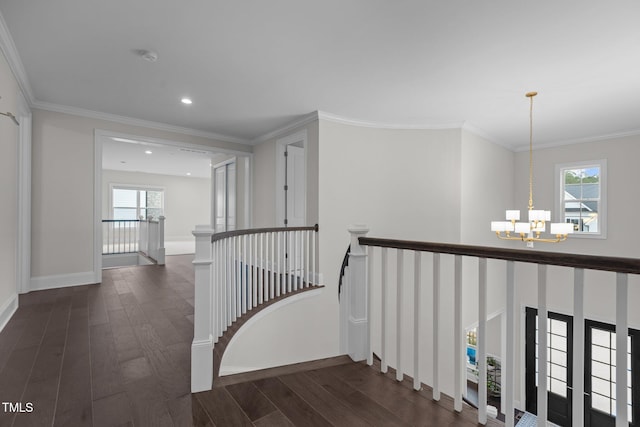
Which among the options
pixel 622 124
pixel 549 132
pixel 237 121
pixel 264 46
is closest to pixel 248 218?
pixel 237 121

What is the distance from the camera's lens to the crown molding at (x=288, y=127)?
14.8 feet

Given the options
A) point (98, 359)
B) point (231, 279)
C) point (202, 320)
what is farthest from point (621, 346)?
point (98, 359)

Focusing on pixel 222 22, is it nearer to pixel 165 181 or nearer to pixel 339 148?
pixel 339 148

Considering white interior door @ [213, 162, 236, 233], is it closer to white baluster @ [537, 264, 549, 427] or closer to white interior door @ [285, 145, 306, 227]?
white interior door @ [285, 145, 306, 227]

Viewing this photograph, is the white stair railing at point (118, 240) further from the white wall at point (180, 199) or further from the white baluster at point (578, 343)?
the white baluster at point (578, 343)

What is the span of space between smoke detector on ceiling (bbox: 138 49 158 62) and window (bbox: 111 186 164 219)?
8.96 metres

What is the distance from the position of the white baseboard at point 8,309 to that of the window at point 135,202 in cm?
783

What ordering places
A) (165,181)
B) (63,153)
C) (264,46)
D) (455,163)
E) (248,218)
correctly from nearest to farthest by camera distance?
(264,46) < (63,153) < (455,163) < (248,218) < (165,181)

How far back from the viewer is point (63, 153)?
4.23m

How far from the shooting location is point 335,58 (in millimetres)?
2928

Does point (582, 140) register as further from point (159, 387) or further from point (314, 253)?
point (159, 387)

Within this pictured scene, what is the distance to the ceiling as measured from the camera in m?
2.26

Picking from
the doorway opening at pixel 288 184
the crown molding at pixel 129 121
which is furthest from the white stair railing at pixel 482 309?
the crown molding at pixel 129 121

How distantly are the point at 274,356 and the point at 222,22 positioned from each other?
3.58 meters
